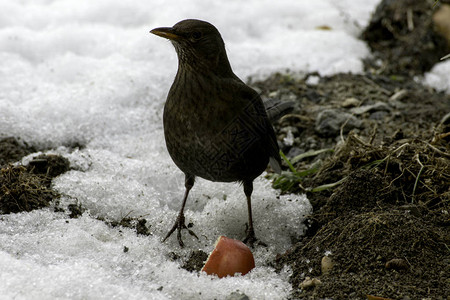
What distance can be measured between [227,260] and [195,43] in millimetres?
1386

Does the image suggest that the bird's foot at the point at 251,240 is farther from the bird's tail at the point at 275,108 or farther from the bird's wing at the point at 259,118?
the bird's tail at the point at 275,108

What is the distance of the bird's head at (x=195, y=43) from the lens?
342 centimetres

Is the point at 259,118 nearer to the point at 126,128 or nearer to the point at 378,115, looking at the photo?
the point at 126,128

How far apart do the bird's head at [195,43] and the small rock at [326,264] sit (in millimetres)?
1353

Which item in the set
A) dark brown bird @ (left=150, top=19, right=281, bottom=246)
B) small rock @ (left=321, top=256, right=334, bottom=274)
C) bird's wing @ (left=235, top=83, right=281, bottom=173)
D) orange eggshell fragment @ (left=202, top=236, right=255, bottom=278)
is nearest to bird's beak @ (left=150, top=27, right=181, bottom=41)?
dark brown bird @ (left=150, top=19, right=281, bottom=246)

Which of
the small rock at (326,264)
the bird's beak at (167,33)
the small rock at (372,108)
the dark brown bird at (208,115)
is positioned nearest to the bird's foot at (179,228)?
the dark brown bird at (208,115)

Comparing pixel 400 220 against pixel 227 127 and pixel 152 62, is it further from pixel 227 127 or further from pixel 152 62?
pixel 152 62

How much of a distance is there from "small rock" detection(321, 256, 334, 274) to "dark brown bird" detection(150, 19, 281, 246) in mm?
695

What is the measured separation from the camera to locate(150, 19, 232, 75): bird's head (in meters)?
3.42

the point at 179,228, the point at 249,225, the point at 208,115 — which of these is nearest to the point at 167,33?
the point at 208,115

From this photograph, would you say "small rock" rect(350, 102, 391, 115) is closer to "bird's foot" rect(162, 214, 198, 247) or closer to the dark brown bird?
the dark brown bird

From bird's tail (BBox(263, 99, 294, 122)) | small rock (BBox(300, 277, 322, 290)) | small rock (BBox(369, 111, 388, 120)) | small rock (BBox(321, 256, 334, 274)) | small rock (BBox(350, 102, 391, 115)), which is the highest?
bird's tail (BBox(263, 99, 294, 122))

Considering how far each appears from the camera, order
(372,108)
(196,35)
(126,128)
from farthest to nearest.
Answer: (372,108) → (126,128) → (196,35)

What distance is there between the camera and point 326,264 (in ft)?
9.84
